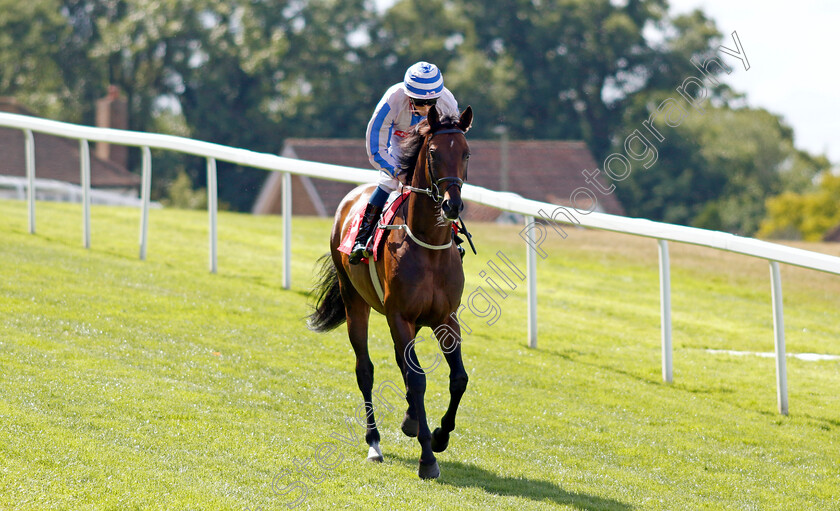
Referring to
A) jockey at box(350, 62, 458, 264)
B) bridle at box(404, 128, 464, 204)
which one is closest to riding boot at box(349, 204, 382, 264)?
jockey at box(350, 62, 458, 264)

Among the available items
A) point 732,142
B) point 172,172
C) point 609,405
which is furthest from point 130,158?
point 609,405

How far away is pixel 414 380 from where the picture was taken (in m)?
5.49

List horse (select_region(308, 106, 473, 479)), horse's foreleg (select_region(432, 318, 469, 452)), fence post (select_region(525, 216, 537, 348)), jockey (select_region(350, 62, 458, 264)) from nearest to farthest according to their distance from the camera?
horse (select_region(308, 106, 473, 479))
horse's foreleg (select_region(432, 318, 469, 452))
jockey (select_region(350, 62, 458, 264))
fence post (select_region(525, 216, 537, 348))

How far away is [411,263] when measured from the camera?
213 inches

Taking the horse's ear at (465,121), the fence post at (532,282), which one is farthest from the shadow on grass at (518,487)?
the fence post at (532,282)

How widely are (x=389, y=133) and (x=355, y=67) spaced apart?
43.5m

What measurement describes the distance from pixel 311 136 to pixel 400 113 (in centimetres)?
4310

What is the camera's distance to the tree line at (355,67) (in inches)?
1897

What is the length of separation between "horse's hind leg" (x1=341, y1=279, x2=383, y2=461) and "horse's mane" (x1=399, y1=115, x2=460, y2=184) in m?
1.24

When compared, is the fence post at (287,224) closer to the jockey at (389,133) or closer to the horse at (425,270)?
the jockey at (389,133)

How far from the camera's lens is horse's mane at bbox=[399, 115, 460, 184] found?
5.17 metres

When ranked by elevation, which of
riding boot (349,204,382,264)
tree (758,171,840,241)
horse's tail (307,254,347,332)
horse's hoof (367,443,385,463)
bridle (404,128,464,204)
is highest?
tree (758,171,840,241)

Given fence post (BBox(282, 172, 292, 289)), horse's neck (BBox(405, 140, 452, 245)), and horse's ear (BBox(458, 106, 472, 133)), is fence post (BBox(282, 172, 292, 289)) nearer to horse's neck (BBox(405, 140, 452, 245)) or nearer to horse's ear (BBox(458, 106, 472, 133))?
horse's neck (BBox(405, 140, 452, 245))

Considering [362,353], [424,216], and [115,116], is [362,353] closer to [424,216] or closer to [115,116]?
[424,216]
